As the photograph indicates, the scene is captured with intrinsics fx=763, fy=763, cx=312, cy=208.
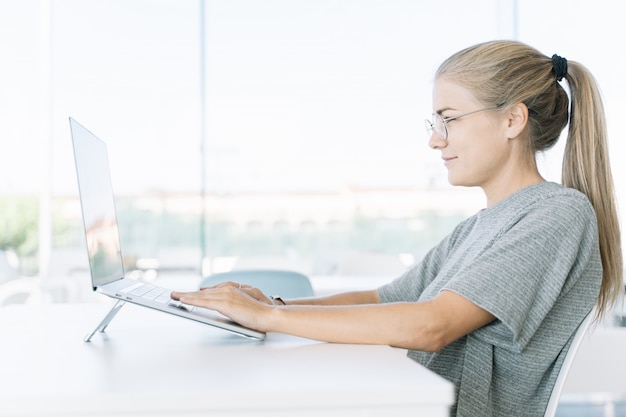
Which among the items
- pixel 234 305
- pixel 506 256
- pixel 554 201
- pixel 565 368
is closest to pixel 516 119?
pixel 554 201

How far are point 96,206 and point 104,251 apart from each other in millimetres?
88

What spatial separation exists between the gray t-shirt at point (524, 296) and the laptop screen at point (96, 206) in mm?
611

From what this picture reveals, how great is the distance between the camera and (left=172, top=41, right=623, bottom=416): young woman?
1.23 meters

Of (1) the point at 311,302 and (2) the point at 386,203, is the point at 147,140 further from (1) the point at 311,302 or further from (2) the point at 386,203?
(1) the point at 311,302

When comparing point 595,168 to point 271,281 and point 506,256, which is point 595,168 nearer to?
point 506,256

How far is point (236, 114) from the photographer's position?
527 centimetres

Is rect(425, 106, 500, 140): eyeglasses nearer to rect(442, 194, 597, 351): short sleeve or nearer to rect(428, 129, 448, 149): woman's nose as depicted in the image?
rect(428, 129, 448, 149): woman's nose

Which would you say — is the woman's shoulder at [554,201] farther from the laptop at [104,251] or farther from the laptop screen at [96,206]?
the laptop screen at [96,206]

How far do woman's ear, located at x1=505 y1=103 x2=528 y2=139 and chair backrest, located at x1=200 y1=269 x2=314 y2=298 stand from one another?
1.06 meters

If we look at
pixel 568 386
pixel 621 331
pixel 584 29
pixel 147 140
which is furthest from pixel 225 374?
pixel 584 29

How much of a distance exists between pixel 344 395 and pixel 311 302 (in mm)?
827

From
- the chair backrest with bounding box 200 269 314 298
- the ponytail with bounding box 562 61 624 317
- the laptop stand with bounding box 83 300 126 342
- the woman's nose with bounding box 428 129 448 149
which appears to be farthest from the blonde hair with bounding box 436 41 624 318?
the chair backrest with bounding box 200 269 314 298

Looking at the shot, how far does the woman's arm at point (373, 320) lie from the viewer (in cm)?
121

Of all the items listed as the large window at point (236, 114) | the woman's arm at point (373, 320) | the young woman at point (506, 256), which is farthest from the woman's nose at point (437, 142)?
the large window at point (236, 114)
